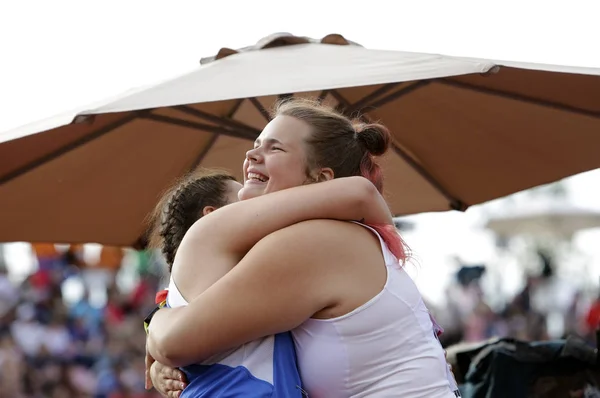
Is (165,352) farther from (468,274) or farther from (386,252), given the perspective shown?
(468,274)

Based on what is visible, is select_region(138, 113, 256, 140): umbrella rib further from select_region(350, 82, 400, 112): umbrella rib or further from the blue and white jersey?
the blue and white jersey

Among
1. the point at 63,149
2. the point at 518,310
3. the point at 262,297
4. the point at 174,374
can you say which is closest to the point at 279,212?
the point at 262,297

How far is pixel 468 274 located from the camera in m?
16.3

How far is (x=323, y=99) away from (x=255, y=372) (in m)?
2.86

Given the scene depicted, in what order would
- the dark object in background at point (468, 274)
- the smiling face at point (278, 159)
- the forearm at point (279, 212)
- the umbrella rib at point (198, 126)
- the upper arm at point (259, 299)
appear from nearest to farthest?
the upper arm at point (259, 299) < the forearm at point (279, 212) < the smiling face at point (278, 159) < the umbrella rib at point (198, 126) < the dark object in background at point (468, 274)

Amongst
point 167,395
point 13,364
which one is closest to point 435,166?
point 167,395

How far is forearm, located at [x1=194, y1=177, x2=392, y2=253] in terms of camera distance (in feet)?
7.47

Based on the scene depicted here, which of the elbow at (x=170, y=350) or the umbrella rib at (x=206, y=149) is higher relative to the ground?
the elbow at (x=170, y=350)

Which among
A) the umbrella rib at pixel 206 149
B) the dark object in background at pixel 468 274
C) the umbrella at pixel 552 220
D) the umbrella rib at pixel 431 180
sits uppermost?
the umbrella rib at pixel 206 149

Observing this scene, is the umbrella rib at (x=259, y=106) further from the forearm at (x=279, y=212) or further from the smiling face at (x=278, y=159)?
the forearm at (x=279, y=212)

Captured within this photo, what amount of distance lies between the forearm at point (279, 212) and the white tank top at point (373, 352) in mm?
173

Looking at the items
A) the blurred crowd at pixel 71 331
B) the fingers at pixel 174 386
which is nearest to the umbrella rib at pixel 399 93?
the fingers at pixel 174 386

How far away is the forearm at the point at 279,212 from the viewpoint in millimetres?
2275

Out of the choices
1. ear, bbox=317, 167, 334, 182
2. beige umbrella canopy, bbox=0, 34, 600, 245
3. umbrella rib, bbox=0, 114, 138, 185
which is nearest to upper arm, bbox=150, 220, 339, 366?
ear, bbox=317, 167, 334, 182
